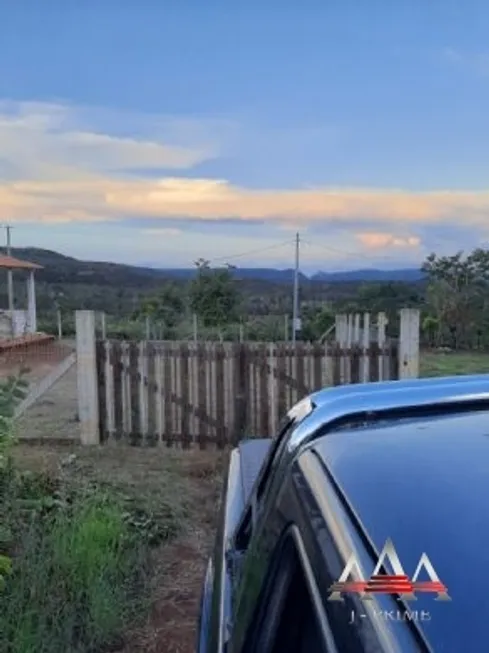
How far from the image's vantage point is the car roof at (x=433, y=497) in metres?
0.78

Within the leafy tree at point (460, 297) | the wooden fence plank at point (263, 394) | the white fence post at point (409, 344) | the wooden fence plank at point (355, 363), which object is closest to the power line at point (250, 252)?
the leafy tree at point (460, 297)

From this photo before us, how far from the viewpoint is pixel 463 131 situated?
993cm

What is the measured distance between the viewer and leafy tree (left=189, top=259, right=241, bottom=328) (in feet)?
53.1

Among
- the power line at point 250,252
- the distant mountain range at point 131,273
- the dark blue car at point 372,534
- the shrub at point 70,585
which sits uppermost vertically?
the power line at point 250,252

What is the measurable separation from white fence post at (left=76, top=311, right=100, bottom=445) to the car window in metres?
5.49

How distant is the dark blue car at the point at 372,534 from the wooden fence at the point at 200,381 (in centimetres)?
472

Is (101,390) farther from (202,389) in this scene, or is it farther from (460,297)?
(460,297)

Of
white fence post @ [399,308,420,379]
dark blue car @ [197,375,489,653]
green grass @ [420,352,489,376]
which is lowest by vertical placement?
green grass @ [420,352,489,376]

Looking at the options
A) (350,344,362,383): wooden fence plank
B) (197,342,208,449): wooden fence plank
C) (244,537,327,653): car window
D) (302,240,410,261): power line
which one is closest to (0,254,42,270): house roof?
(302,240,410,261): power line

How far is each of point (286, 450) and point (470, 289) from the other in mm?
16206

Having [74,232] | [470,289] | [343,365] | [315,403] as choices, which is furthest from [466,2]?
[74,232]

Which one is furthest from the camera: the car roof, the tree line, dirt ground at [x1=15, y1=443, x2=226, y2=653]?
the tree line

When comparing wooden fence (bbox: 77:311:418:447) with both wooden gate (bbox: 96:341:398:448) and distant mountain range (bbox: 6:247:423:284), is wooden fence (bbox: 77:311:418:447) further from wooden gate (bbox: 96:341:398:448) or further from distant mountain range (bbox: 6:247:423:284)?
distant mountain range (bbox: 6:247:423:284)

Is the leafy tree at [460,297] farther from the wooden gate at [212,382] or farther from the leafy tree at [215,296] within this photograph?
the wooden gate at [212,382]
